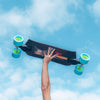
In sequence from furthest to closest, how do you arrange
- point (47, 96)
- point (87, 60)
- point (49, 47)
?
point (87, 60) → point (49, 47) → point (47, 96)

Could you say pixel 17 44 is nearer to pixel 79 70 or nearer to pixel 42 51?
pixel 42 51

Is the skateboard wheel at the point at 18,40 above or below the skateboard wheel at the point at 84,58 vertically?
above

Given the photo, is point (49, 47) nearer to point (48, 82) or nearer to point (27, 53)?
point (27, 53)

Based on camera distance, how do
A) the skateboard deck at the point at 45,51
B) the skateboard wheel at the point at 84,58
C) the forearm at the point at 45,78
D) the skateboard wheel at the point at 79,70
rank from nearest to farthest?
the forearm at the point at 45,78, the skateboard deck at the point at 45,51, the skateboard wheel at the point at 84,58, the skateboard wheel at the point at 79,70

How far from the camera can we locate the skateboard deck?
661 centimetres

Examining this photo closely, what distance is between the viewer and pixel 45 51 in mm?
6688

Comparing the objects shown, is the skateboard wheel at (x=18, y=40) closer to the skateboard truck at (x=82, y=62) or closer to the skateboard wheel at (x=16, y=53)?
the skateboard wheel at (x=16, y=53)

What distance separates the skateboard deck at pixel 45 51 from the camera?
21.7ft

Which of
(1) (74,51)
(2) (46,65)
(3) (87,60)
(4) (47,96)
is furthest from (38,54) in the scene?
(4) (47,96)

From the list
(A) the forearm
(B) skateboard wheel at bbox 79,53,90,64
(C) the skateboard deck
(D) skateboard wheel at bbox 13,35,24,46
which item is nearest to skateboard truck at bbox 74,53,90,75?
(B) skateboard wheel at bbox 79,53,90,64

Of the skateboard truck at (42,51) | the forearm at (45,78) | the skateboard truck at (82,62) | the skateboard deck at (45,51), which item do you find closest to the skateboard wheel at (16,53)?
the skateboard truck at (42,51)

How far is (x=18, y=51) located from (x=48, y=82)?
3.34m

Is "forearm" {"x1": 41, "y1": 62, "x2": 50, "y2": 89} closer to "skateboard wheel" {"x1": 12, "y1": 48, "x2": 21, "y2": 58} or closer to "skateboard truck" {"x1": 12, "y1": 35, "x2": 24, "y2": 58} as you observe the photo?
"skateboard truck" {"x1": 12, "y1": 35, "x2": 24, "y2": 58}

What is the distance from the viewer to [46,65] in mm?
4160
